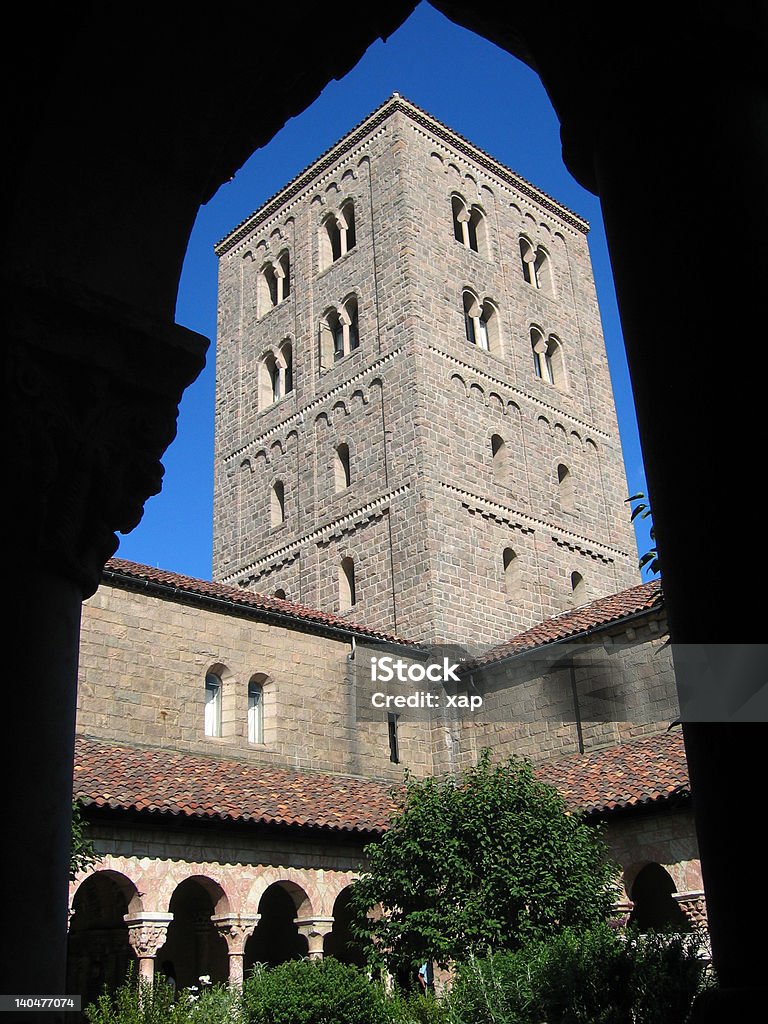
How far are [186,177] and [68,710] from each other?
227cm

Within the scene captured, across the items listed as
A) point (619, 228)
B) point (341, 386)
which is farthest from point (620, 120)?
point (341, 386)

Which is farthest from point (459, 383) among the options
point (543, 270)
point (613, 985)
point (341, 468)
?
point (613, 985)

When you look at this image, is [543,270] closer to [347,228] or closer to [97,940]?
[347,228]

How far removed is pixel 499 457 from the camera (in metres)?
27.9

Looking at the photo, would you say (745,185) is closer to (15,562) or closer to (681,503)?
(681,503)

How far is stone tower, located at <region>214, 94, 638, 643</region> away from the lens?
2558 centimetres

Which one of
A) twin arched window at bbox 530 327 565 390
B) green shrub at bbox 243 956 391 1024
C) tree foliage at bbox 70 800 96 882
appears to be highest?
twin arched window at bbox 530 327 565 390

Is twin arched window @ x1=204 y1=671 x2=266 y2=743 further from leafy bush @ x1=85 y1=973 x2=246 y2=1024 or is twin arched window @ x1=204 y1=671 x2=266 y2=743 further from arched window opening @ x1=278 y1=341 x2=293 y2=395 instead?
arched window opening @ x1=278 y1=341 x2=293 y2=395

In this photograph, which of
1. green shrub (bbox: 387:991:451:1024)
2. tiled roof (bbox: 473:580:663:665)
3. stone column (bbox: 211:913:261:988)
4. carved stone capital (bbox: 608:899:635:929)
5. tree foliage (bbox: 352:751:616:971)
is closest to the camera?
green shrub (bbox: 387:991:451:1024)

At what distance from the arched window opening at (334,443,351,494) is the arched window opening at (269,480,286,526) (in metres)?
2.01

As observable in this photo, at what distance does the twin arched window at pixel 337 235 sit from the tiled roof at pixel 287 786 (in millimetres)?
17010

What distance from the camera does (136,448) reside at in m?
4.10

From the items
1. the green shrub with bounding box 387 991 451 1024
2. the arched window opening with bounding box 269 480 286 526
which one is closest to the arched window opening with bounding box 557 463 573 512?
the arched window opening with bounding box 269 480 286 526

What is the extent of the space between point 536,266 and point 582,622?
54.1 ft
